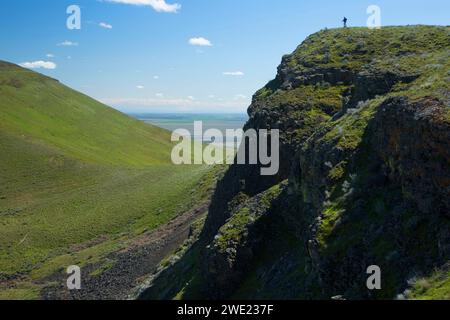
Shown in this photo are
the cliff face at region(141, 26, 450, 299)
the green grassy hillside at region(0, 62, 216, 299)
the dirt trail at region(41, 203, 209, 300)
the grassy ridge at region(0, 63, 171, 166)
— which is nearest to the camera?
the cliff face at region(141, 26, 450, 299)

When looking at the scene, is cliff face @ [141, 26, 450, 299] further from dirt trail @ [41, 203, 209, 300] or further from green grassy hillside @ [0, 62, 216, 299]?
green grassy hillside @ [0, 62, 216, 299]

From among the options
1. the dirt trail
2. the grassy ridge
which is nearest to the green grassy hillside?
the grassy ridge

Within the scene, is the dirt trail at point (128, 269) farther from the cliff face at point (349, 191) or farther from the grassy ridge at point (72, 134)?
the grassy ridge at point (72, 134)

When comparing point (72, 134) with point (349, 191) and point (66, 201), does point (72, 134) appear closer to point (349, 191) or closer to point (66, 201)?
point (66, 201)

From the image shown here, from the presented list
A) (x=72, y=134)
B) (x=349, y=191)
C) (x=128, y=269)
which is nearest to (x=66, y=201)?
(x=128, y=269)
